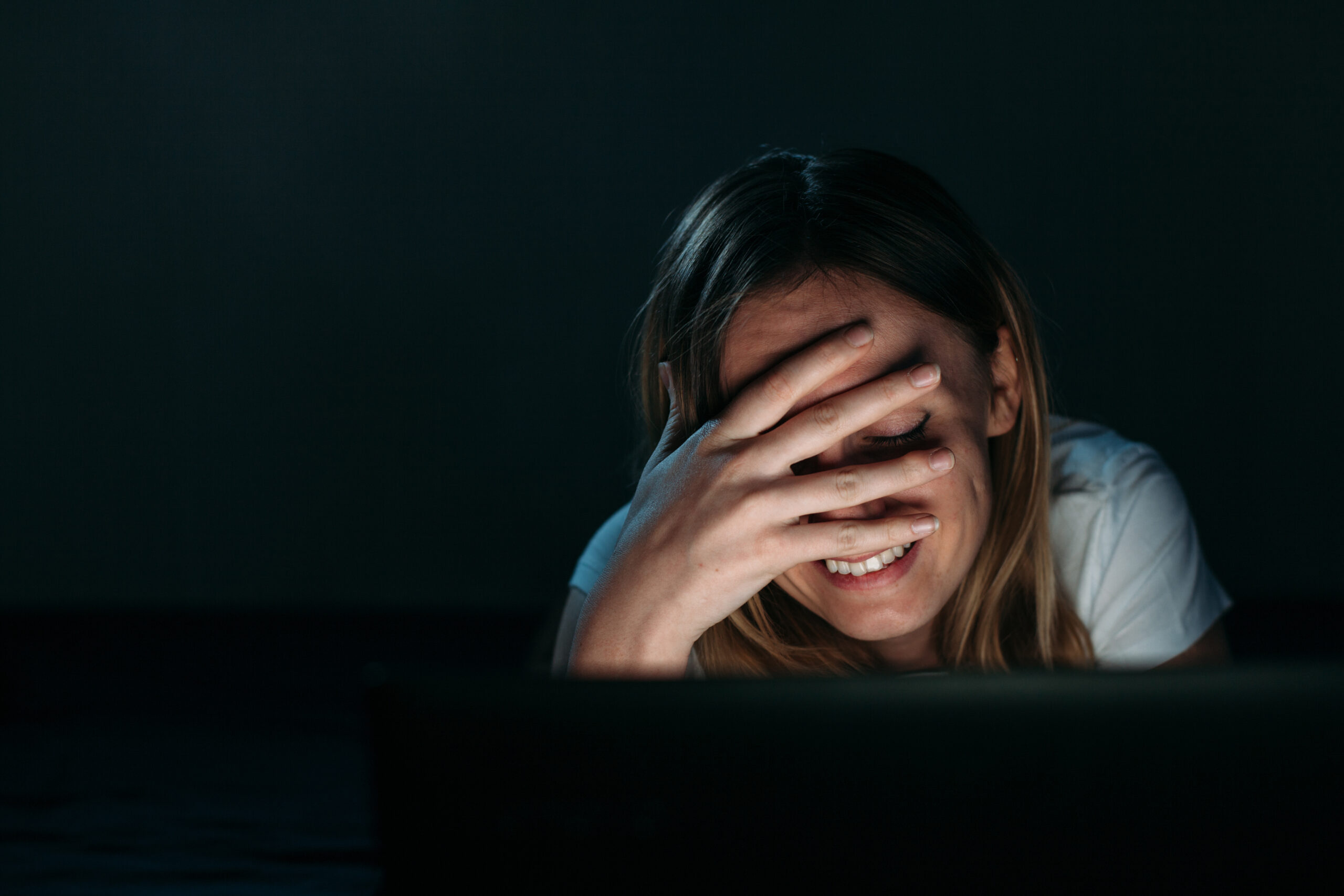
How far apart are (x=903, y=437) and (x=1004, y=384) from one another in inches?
11.4

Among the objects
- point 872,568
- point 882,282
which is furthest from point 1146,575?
point 882,282

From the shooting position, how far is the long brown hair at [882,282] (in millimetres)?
1140

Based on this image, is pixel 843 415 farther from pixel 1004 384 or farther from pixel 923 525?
pixel 1004 384

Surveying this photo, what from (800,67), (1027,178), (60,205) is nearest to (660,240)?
(800,67)

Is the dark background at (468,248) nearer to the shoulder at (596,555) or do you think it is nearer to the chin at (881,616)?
the shoulder at (596,555)

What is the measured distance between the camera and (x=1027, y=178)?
3.15 metres

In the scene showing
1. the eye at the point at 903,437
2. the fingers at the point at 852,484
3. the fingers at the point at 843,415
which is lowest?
the fingers at the point at 852,484

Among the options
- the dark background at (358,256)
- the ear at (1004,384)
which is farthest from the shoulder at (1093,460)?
the dark background at (358,256)

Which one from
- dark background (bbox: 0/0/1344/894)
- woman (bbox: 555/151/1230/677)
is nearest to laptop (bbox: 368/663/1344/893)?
woman (bbox: 555/151/1230/677)

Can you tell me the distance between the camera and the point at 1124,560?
51.8 inches

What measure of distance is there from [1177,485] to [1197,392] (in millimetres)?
2034

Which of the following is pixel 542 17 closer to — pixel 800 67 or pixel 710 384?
pixel 800 67

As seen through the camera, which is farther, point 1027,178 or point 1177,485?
point 1027,178

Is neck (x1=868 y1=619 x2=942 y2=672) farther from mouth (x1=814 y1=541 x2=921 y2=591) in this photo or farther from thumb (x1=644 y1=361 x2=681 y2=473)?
thumb (x1=644 y1=361 x2=681 y2=473)
